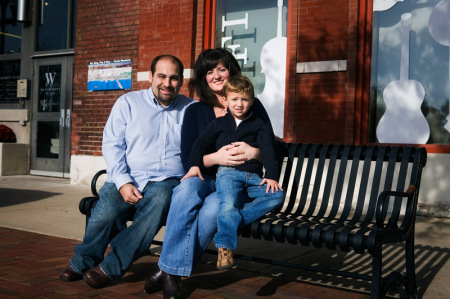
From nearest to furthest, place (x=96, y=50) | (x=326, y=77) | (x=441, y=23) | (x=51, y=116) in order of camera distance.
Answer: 1. (x=441, y=23)
2. (x=326, y=77)
3. (x=96, y=50)
4. (x=51, y=116)

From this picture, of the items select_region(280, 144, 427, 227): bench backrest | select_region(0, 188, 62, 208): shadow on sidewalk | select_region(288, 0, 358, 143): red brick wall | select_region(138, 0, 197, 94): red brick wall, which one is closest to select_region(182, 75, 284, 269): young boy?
select_region(280, 144, 427, 227): bench backrest

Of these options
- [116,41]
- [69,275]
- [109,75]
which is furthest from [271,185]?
[116,41]

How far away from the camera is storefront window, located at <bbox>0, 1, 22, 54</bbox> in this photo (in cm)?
1162

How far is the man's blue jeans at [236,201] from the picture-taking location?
10.5ft

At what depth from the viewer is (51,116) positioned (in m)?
10.8

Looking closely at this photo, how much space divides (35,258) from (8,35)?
29.2ft

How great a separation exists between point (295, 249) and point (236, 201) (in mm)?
1850

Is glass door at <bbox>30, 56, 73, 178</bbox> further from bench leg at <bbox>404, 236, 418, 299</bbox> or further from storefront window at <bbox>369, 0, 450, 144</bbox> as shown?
bench leg at <bbox>404, 236, 418, 299</bbox>

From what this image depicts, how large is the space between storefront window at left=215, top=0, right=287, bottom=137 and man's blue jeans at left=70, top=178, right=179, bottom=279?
4.32 m

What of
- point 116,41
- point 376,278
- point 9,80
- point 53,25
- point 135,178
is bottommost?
point 376,278

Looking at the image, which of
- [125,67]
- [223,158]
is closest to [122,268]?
[223,158]

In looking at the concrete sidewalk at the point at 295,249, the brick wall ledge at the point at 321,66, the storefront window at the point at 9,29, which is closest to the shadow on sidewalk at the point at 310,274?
the concrete sidewalk at the point at 295,249

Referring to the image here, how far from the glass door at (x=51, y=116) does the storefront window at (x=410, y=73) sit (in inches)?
244

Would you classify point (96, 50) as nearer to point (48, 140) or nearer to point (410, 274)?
point (48, 140)
